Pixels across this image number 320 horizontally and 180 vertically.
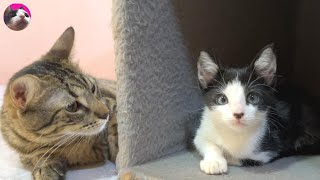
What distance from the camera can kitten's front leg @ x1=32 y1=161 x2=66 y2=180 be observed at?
121 cm

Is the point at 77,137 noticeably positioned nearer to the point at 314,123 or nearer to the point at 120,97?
the point at 120,97

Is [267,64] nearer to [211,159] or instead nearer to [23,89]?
[211,159]

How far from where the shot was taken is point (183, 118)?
1.35m

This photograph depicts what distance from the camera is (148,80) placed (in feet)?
3.91

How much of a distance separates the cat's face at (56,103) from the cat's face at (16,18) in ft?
2.78

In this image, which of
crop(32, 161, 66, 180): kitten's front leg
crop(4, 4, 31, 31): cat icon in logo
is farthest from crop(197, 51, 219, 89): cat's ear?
crop(4, 4, 31, 31): cat icon in logo

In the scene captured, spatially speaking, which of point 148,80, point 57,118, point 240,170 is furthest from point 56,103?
point 240,170

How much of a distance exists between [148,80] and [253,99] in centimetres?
28

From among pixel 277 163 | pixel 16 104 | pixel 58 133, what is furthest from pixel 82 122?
pixel 277 163

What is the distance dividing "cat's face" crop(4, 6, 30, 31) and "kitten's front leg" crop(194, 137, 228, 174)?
3.95 ft

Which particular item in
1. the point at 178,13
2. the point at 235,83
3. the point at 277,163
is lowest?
the point at 277,163

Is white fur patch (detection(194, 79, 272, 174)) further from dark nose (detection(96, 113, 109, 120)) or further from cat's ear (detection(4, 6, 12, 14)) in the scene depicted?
cat's ear (detection(4, 6, 12, 14))

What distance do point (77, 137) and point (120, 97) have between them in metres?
0.21

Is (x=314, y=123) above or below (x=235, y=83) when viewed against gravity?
below
